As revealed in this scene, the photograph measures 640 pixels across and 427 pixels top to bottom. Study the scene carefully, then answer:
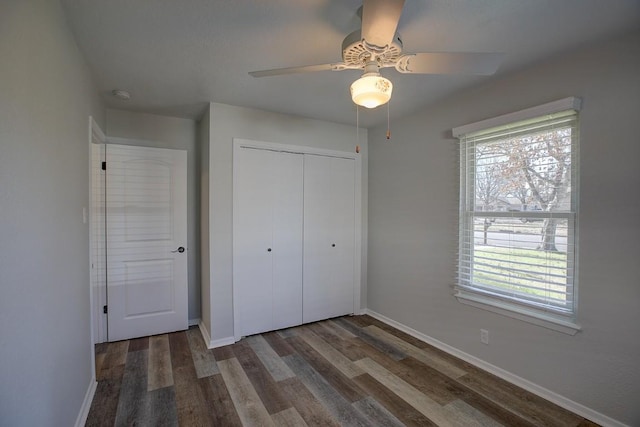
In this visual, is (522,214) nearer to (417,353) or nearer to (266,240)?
(417,353)

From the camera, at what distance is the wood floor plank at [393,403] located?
1.93 m

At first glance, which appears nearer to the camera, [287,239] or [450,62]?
[450,62]

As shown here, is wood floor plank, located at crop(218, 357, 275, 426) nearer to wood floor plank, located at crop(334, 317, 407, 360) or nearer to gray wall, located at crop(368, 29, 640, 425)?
wood floor plank, located at crop(334, 317, 407, 360)

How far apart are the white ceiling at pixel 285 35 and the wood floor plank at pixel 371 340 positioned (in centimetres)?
241

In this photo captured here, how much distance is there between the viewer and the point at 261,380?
2393 mm

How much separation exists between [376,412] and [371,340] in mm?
1089

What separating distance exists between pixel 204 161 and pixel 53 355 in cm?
211

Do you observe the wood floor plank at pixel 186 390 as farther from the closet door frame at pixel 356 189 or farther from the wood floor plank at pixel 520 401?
the wood floor plank at pixel 520 401

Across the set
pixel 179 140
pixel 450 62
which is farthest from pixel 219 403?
pixel 179 140

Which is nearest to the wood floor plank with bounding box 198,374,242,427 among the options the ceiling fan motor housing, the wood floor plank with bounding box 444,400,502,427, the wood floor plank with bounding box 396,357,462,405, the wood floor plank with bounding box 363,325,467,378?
the wood floor plank with bounding box 396,357,462,405

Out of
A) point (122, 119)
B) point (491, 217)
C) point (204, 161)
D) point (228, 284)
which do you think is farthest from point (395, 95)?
point (122, 119)

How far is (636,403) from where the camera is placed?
175 cm

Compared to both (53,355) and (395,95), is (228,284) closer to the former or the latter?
(53,355)

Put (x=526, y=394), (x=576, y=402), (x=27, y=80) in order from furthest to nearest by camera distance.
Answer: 1. (x=526, y=394)
2. (x=576, y=402)
3. (x=27, y=80)
